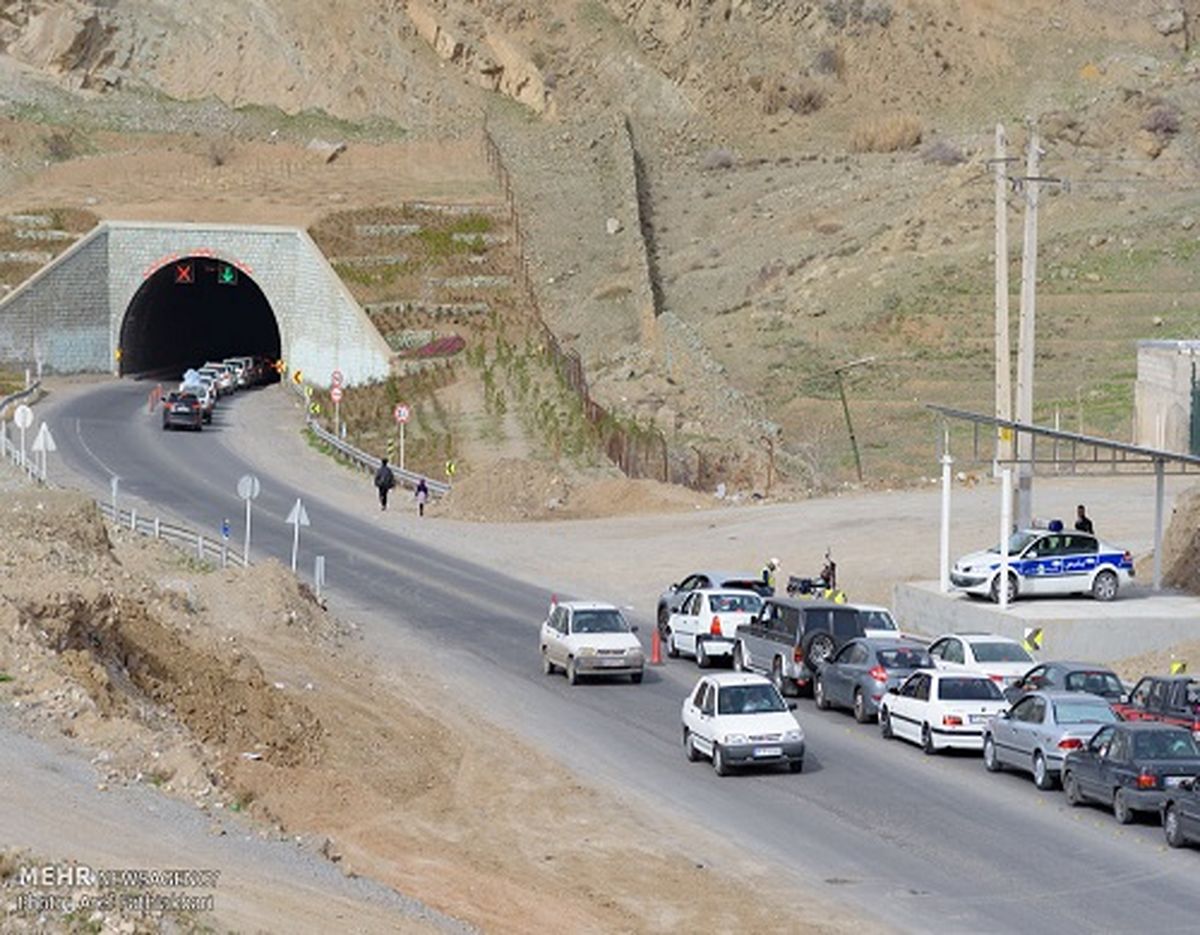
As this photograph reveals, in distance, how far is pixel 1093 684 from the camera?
33.2m

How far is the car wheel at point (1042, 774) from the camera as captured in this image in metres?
29.4

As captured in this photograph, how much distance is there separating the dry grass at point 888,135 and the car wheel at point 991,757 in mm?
80062

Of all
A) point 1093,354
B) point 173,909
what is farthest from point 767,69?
point 173,909

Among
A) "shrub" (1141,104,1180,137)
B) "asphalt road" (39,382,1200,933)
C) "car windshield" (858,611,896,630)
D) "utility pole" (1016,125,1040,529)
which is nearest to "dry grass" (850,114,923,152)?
"shrub" (1141,104,1180,137)

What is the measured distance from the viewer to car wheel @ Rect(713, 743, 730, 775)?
30.4 meters

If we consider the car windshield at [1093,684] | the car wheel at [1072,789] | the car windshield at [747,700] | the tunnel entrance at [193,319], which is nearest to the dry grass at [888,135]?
the tunnel entrance at [193,319]

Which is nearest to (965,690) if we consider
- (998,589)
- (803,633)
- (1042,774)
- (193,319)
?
(1042,774)

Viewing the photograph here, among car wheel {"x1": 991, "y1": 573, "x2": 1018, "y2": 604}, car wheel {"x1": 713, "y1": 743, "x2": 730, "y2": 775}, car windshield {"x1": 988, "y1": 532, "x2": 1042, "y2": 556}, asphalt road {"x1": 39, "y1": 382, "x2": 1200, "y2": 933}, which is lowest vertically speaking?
asphalt road {"x1": 39, "y1": 382, "x2": 1200, "y2": 933}

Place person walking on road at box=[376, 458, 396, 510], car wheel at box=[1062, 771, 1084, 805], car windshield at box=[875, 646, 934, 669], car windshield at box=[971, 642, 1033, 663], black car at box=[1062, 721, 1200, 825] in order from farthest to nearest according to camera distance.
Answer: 1. person walking on road at box=[376, 458, 396, 510]
2. car windshield at box=[971, 642, 1033, 663]
3. car windshield at box=[875, 646, 934, 669]
4. car wheel at box=[1062, 771, 1084, 805]
5. black car at box=[1062, 721, 1200, 825]

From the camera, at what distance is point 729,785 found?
30.1 metres

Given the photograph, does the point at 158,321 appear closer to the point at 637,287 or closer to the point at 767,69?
the point at 637,287

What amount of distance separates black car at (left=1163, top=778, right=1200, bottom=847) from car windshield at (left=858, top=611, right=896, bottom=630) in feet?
37.7

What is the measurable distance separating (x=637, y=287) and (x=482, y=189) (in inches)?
502

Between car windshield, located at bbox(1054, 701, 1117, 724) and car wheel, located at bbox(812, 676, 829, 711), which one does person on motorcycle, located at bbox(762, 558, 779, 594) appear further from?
car windshield, located at bbox(1054, 701, 1117, 724)
